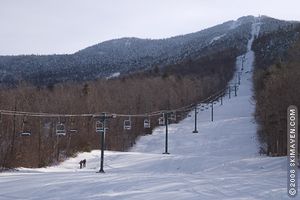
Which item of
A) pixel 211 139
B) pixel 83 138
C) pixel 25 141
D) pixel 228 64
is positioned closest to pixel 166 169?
pixel 25 141

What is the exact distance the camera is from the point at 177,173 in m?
28.8

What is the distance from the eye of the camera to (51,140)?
143 feet

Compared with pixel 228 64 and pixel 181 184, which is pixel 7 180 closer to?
pixel 181 184

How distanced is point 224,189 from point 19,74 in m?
161

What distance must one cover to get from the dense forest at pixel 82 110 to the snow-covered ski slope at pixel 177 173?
2.05 metres

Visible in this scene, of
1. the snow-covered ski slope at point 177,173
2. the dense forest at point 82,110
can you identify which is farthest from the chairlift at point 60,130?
the dense forest at point 82,110

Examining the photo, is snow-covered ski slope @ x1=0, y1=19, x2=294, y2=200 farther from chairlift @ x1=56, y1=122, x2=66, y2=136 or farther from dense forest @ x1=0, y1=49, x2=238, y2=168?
chairlift @ x1=56, y1=122, x2=66, y2=136

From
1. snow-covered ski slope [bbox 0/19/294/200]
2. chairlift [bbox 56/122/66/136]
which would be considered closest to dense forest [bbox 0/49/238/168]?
snow-covered ski slope [bbox 0/19/294/200]

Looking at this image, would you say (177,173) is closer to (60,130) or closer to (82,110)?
(60,130)

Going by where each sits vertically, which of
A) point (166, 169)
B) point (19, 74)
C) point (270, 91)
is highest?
point (19, 74)

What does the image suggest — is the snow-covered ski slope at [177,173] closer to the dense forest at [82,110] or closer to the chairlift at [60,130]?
the dense forest at [82,110]

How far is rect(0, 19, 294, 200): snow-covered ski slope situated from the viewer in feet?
57.7

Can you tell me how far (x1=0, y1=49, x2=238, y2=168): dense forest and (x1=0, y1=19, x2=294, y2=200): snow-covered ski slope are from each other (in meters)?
2.05

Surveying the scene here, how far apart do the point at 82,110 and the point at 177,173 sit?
33.3m
